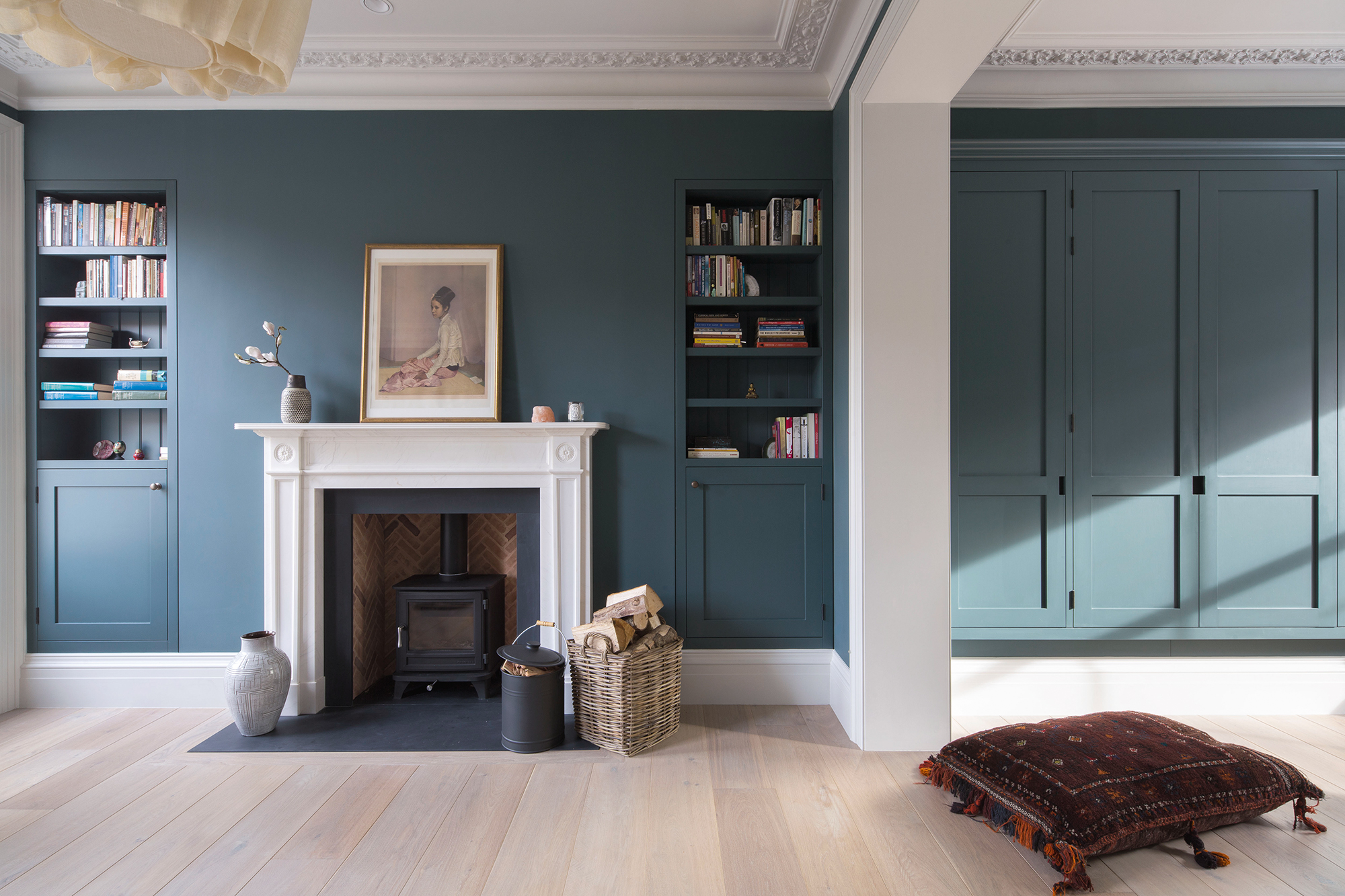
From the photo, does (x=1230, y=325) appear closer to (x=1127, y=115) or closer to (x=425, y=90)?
(x=1127, y=115)

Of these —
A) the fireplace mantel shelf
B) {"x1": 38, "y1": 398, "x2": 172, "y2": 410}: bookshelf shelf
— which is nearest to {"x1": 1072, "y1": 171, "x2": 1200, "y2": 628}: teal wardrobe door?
the fireplace mantel shelf

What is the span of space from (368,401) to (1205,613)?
404 centimetres

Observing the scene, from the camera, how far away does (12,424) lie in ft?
10.0

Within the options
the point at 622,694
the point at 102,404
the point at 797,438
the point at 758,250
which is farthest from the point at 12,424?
the point at 797,438

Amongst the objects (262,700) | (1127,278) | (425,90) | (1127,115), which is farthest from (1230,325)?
(262,700)

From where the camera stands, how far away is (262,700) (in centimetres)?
270

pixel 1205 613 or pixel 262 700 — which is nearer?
pixel 262 700

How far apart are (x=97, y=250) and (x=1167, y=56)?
5.05 metres

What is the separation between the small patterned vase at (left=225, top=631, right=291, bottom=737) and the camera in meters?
2.69

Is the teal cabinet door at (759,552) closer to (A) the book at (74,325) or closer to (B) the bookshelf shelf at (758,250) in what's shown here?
(B) the bookshelf shelf at (758,250)

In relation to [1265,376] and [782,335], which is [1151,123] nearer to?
[1265,376]

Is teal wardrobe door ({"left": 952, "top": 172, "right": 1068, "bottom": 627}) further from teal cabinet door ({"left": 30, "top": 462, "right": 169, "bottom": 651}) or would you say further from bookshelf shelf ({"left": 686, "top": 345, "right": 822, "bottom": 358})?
teal cabinet door ({"left": 30, "top": 462, "right": 169, "bottom": 651})

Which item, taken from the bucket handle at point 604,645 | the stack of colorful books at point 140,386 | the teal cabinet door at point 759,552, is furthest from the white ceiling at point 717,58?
the bucket handle at point 604,645

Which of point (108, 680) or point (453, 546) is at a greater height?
point (453, 546)
